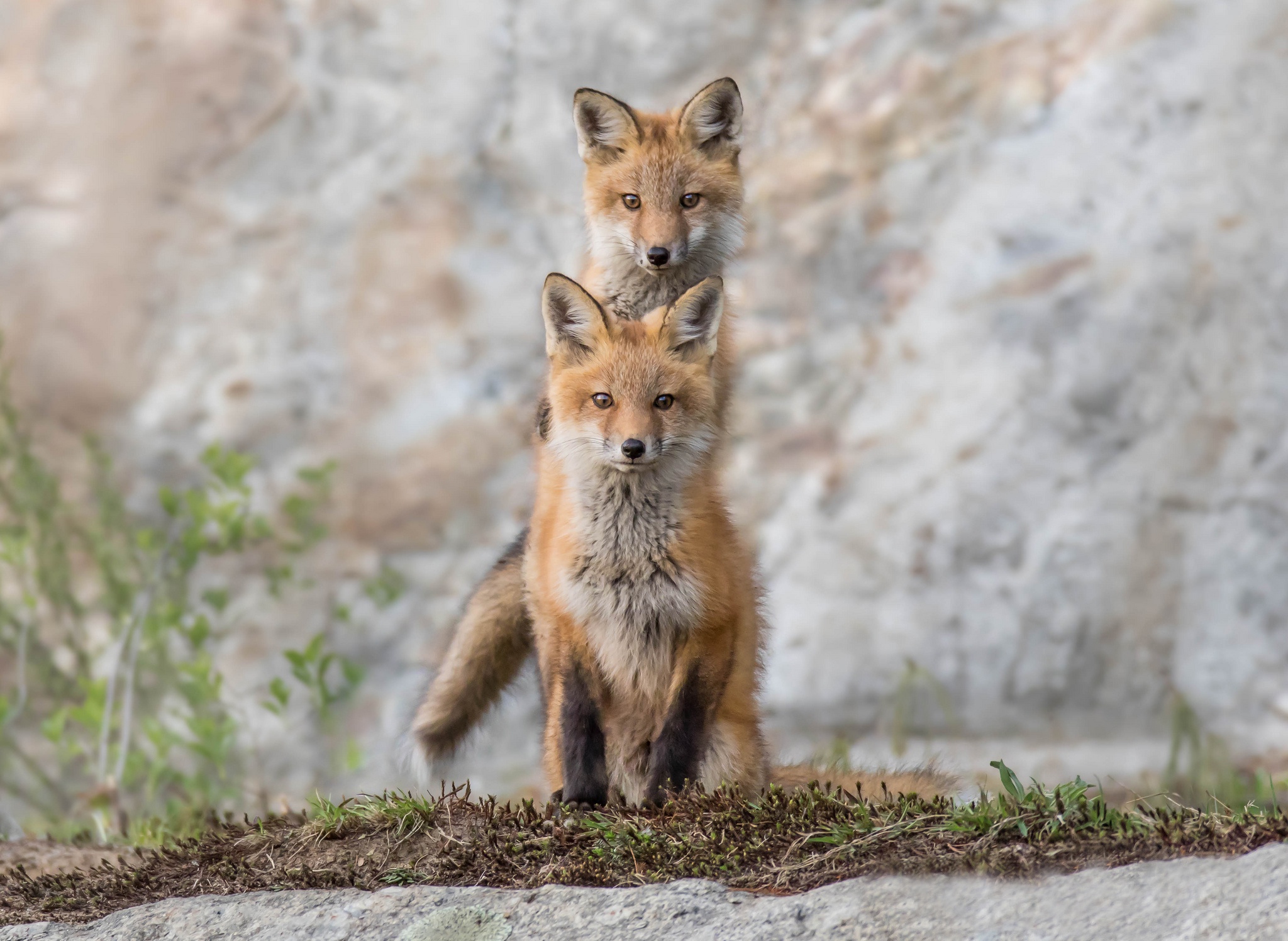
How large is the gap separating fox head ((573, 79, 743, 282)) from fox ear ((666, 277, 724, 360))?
35 centimetres

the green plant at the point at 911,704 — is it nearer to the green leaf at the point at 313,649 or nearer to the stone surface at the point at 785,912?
the green leaf at the point at 313,649

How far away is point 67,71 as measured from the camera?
327 inches

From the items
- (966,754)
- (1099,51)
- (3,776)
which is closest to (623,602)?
(966,754)

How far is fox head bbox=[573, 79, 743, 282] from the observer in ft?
12.5

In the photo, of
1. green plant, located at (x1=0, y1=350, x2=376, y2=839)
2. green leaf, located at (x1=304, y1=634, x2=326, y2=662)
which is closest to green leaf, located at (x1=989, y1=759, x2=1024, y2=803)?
green plant, located at (x1=0, y1=350, x2=376, y2=839)

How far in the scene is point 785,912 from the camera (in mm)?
→ 2365

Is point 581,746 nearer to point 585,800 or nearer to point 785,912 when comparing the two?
point 585,800

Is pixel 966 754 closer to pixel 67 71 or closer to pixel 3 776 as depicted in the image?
pixel 3 776

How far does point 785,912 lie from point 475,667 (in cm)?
211

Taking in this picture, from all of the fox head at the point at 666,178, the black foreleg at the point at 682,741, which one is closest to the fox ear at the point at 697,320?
the fox head at the point at 666,178

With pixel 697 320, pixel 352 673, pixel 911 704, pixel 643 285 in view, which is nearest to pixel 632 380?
pixel 697 320

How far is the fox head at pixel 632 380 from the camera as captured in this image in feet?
10.8

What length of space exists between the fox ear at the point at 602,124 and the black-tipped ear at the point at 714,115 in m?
0.17

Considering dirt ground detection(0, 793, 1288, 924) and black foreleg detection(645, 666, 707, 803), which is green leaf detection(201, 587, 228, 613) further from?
black foreleg detection(645, 666, 707, 803)
